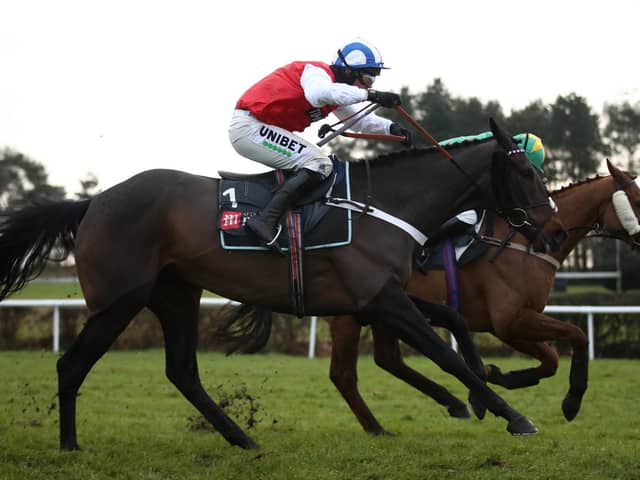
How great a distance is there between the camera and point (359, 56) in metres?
5.05

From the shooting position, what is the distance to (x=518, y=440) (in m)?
5.58

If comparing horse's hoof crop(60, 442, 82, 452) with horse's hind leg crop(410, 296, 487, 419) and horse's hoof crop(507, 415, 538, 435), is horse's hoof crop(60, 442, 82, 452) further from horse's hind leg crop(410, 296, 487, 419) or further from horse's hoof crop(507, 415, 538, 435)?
horse's hoof crop(507, 415, 538, 435)

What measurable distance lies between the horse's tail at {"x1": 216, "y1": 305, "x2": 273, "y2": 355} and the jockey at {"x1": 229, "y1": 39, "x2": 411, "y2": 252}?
164 centimetres

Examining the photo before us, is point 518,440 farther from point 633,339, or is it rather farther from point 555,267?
point 633,339

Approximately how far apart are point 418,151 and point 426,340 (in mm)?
1224

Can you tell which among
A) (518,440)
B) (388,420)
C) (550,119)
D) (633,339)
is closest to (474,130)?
(550,119)

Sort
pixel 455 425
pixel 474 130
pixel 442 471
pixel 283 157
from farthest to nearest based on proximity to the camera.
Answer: pixel 474 130 < pixel 455 425 < pixel 283 157 < pixel 442 471

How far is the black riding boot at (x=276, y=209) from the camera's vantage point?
16.1 feet

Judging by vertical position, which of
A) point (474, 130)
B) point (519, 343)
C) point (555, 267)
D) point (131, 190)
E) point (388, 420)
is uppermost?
point (474, 130)

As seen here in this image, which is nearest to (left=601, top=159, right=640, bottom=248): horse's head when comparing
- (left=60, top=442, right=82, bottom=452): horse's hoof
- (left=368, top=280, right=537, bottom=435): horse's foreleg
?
(left=368, top=280, right=537, bottom=435): horse's foreleg

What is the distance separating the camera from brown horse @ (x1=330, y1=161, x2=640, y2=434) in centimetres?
624

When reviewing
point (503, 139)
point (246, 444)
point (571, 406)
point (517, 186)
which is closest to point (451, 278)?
point (571, 406)

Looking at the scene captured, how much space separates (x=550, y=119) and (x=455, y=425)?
59.5 ft

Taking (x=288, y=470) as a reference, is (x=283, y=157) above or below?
above
